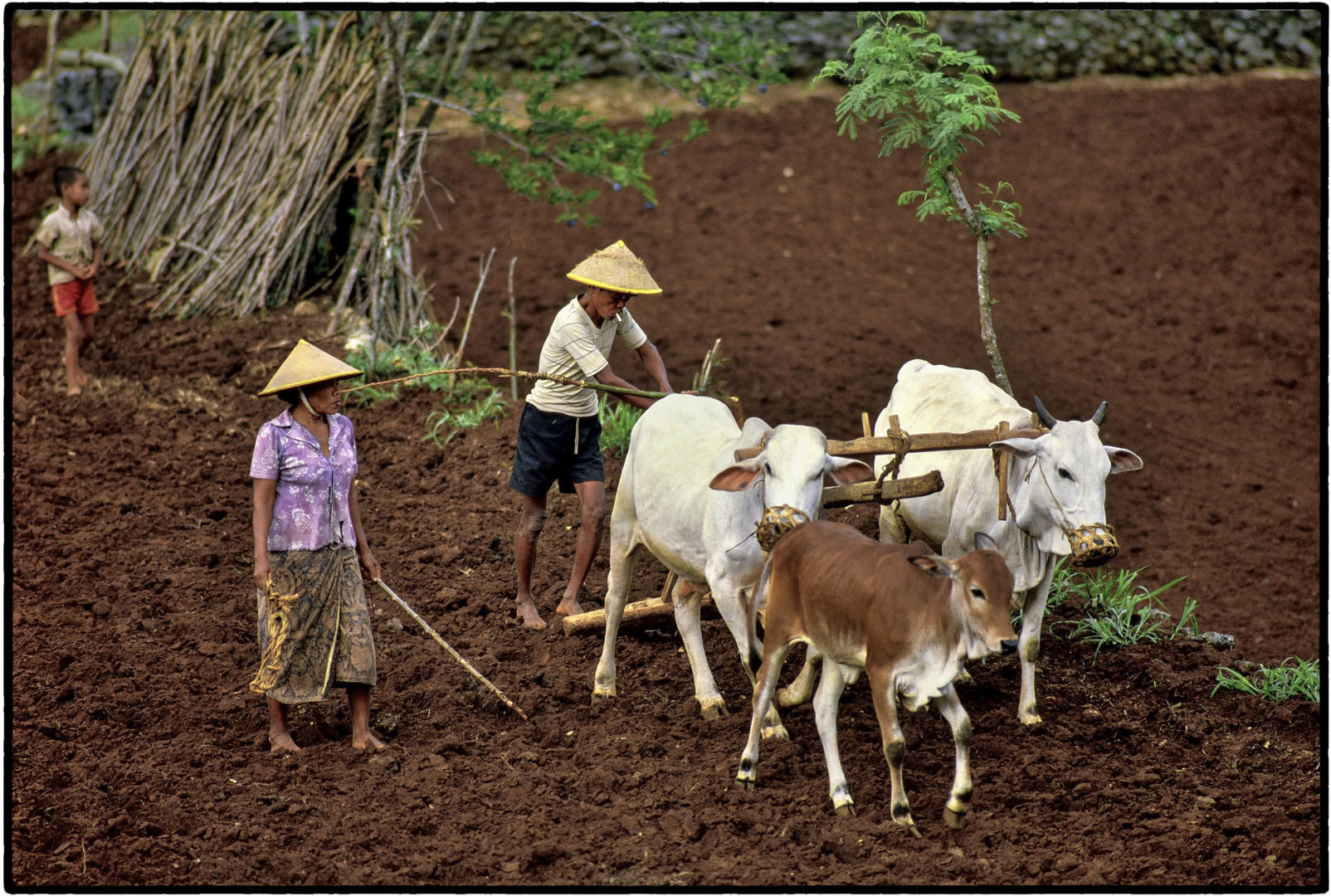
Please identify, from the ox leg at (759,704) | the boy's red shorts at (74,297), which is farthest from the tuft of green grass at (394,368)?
the ox leg at (759,704)

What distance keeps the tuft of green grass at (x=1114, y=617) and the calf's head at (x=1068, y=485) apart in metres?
1.22

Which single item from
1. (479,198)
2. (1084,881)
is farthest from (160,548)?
(479,198)

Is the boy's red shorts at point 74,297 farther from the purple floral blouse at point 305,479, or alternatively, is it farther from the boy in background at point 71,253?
the purple floral blouse at point 305,479

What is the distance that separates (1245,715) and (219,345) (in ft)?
24.1

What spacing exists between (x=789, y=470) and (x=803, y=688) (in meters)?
0.97

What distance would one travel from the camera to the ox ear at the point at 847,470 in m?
4.89

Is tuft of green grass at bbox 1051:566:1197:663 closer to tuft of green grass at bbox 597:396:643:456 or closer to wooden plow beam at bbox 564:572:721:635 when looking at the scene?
wooden plow beam at bbox 564:572:721:635

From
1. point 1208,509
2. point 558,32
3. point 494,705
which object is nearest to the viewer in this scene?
point 494,705

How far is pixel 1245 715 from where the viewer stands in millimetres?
5637

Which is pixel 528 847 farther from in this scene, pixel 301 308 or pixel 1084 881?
pixel 301 308

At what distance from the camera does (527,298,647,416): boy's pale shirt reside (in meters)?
5.79

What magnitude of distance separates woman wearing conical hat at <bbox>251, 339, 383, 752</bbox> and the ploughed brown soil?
1.18 ft

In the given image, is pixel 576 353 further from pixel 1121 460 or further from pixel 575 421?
pixel 1121 460

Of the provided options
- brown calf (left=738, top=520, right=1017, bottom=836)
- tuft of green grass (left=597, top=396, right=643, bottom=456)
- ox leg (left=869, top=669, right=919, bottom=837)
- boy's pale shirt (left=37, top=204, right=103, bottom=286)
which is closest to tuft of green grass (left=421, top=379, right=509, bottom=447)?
tuft of green grass (left=597, top=396, right=643, bottom=456)
